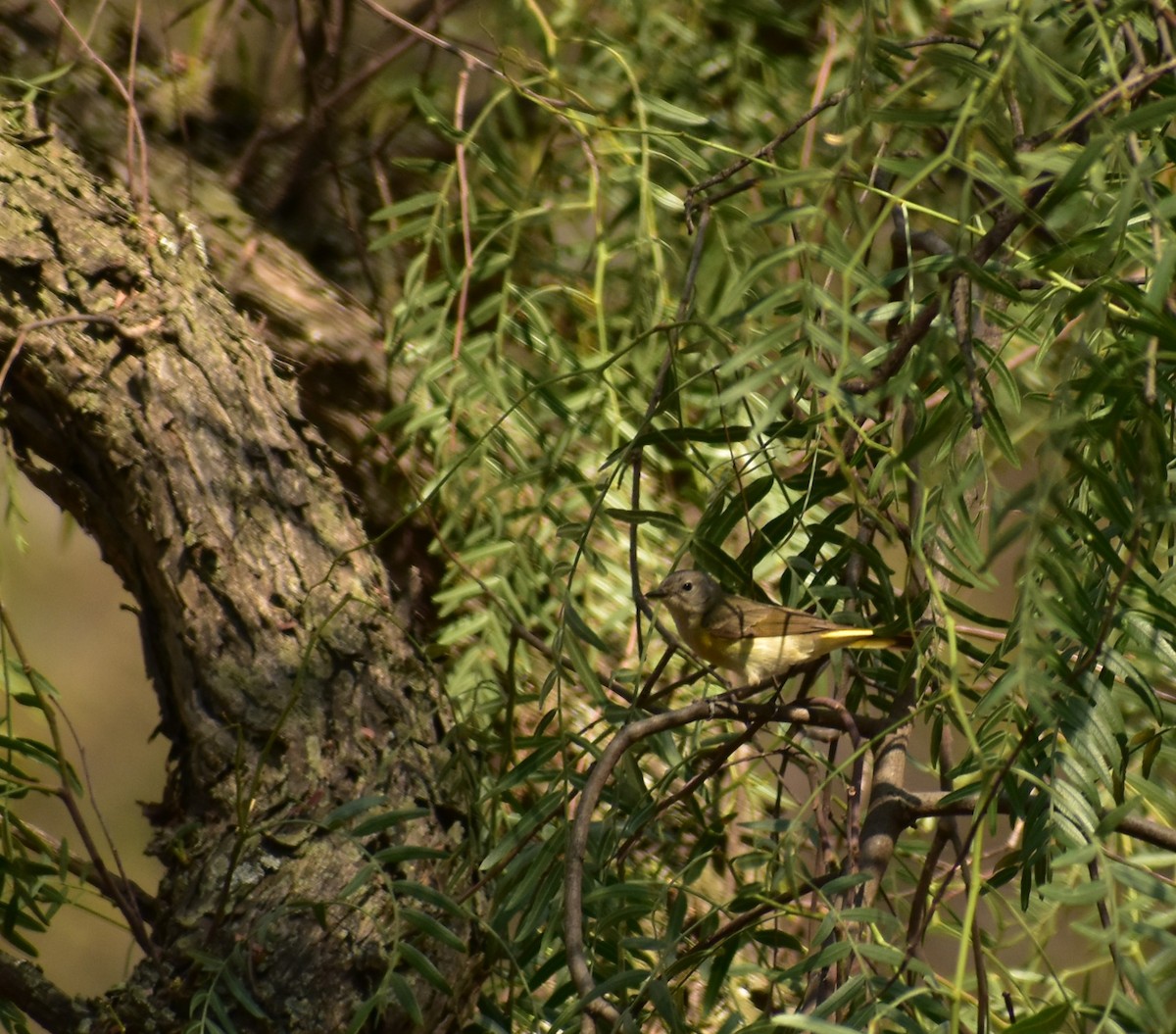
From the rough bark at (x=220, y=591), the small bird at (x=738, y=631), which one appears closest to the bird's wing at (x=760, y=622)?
the small bird at (x=738, y=631)

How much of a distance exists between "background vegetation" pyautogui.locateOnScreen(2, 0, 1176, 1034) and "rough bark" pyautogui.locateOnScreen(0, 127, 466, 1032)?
153mm

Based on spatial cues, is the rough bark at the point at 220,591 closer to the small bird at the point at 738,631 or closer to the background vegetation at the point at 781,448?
the background vegetation at the point at 781,448

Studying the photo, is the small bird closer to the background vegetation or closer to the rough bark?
the background vegetation

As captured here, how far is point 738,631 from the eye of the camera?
2686 millimetres

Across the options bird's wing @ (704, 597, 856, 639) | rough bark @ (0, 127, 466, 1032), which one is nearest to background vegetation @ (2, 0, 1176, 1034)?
bird's wing @ (704, 597, 856, 639)

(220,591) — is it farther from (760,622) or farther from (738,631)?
(738,631)

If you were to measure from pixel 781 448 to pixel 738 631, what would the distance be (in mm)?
1234

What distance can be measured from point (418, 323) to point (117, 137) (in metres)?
0.79

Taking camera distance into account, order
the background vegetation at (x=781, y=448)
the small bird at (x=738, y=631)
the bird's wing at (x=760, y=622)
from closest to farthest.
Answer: the background vegetation at (x=781, y=448) < the bird's wing at (x=760, y=622) < the small bird at (x=738, y=631)

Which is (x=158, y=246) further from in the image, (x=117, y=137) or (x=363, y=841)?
(x=363, y=841)

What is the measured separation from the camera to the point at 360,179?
10.2 feet

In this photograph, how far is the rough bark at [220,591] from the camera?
185 centimetres

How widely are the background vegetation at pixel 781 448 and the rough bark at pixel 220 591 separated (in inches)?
6.0

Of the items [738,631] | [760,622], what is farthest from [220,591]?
[738,631]
